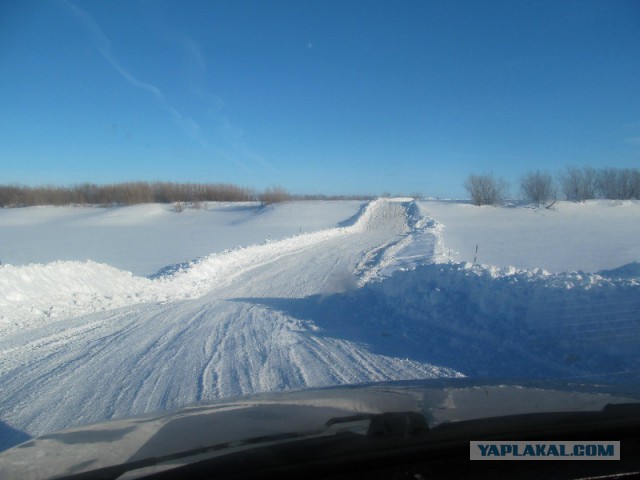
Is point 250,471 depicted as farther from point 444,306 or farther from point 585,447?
point 444,306

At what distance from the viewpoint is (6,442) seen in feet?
12.7

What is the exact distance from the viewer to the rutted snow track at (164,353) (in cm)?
482

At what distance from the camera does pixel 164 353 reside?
6.40 meters

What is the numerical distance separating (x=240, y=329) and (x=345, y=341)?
6.46ft

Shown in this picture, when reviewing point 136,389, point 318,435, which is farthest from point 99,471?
point 136,389

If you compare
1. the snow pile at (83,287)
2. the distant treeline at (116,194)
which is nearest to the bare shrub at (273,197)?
the distant treeline at (116,194)

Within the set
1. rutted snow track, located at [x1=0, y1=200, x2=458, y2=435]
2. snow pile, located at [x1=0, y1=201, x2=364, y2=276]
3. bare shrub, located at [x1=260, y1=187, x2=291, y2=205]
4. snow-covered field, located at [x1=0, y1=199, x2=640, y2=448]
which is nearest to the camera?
rutted snow track, located at [x1=0, y1=200, x2=458, y2=435]

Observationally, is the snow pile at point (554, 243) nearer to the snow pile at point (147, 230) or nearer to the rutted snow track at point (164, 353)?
the rutted snow track at point (164, 353)

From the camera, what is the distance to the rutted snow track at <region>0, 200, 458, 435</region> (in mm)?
4816

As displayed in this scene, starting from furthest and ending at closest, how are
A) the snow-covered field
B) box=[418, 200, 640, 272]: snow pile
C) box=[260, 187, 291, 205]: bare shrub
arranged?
box=[260, 187, 291, 205]: bare shrub, box=[418, 200, 640, 272]: snow pile, the snow-covered field

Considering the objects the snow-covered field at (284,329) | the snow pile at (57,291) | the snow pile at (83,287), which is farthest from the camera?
the snow pile at (83,287)

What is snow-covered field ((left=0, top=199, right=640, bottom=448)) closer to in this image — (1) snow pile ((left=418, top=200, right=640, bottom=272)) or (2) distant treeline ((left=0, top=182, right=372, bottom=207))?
(1) snow pile ((left=418, top=200, right=640, bottom=272))

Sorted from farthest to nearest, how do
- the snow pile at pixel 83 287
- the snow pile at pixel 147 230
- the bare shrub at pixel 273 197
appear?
1. the bare shrub at pixel 273 197
2. the snow pile at pixel 147 230
3. the snow pile at pixel 83 287

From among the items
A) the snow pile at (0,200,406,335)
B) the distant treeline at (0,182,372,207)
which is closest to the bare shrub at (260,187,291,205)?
the distant treeline at (0,182,372,207)
